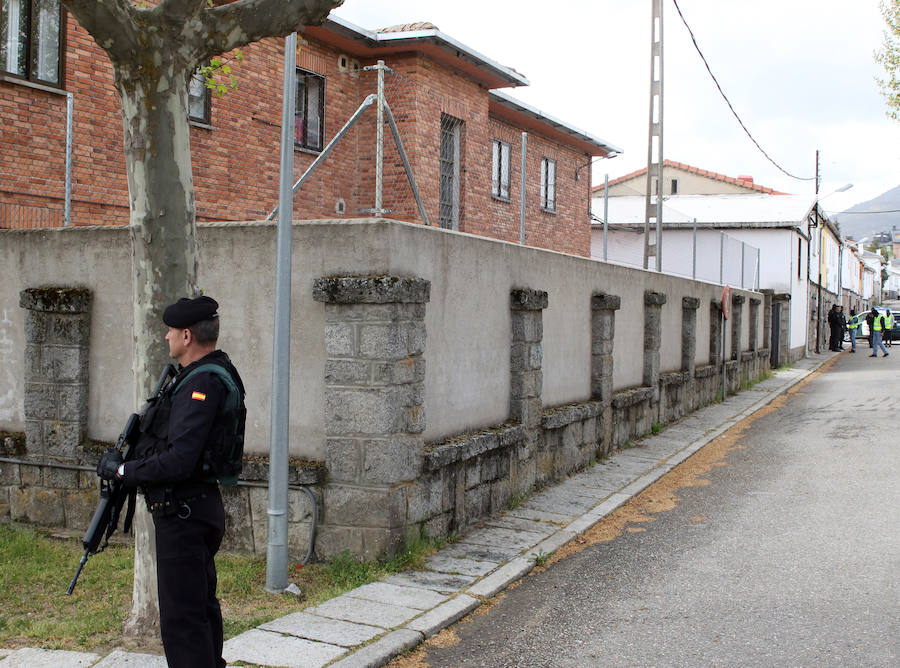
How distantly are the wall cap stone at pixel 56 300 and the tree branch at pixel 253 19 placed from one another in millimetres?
3259

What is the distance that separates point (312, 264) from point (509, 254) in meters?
2.73

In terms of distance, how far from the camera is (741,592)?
6402 millimetres

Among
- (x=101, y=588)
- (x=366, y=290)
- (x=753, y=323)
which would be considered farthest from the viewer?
(x=753, y=323)

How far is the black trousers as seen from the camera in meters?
4.15

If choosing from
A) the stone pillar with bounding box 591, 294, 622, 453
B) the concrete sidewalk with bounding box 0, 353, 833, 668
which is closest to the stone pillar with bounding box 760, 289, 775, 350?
the stone pillar with bounding box 591, 294, 622, 453

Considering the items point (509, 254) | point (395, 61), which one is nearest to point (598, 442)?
point (509, 254)

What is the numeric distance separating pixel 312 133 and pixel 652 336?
6.42 meters

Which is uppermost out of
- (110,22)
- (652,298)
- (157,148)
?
(110,22)

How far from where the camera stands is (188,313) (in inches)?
171

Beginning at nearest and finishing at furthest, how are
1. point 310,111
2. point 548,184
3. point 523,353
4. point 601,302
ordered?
1. point 523,353
2. point 601,302
3. point 310,111
4. point 548,184

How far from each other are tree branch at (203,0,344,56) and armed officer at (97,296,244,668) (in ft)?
6.97

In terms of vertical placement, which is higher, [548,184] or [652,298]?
[548,184]

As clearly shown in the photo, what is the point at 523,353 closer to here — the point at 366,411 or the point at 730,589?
the point at 366,411

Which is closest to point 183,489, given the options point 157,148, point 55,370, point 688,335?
point 157,148
